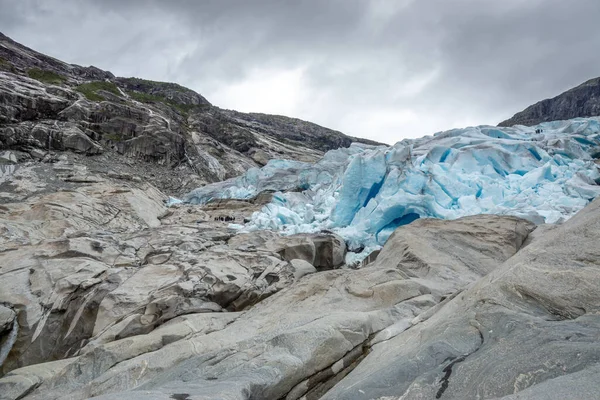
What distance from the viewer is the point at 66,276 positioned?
25.4 feet

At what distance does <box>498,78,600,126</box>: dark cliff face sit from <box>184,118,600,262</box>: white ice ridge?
179 ft

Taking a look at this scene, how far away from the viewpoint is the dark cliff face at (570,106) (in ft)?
212

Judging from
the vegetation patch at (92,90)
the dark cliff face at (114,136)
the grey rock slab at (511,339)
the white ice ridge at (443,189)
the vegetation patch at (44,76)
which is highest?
the vegetation patch at (44,76)

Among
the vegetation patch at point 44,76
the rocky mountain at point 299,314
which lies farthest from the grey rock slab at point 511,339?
the vegetation patch at point 44,76

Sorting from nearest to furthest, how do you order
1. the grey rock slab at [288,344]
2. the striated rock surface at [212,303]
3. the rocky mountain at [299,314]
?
the rocky mountain at [299,314], the grey rock slab at [288,344], the striated rock surface at [212,303]

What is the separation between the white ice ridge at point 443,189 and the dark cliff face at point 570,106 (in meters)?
54.4

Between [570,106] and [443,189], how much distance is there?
70.1 metres

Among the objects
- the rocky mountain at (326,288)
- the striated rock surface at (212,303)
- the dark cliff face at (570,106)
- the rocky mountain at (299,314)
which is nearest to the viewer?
the rocky mountain at (299,314)

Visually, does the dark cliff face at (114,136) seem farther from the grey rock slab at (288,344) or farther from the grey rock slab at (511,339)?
the grey rock slab at (511,339)

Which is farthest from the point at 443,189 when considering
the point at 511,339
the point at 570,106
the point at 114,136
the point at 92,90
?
the point at 570,106

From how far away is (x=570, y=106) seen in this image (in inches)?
2613

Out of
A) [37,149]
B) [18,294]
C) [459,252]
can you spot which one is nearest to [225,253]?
[18,294]

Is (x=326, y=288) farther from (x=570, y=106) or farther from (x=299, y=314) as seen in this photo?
(x=570, y=106)

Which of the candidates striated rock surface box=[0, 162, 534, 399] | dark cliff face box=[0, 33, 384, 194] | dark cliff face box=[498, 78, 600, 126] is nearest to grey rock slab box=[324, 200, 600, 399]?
striated rock surface box=[0, 162, 534, 399]
